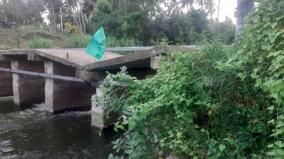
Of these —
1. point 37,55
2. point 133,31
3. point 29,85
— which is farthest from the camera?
point 133,31

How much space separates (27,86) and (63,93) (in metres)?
→ 2.14

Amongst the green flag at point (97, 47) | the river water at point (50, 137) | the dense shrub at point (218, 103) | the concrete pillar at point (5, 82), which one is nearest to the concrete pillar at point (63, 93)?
the river water at point (50, 137)

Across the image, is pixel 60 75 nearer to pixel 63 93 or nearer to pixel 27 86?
pixel 63 93

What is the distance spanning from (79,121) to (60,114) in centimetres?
105

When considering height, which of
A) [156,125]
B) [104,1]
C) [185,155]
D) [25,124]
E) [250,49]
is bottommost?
[25,124]

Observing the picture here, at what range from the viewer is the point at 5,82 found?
13180 mm

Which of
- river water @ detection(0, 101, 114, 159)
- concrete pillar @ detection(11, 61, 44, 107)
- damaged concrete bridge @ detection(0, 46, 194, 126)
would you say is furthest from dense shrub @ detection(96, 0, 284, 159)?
concrete pillar @ detection(11, 61, 44, 107)

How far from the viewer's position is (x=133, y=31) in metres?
22.3

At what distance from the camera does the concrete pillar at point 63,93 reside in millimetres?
9920

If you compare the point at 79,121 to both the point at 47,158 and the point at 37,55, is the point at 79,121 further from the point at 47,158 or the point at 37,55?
the point at 47,158

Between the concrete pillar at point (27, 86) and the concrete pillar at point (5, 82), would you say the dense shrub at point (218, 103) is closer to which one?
the concrete pillar at point (27, 86)

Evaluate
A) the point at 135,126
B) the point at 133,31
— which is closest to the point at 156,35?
the point at 133,31

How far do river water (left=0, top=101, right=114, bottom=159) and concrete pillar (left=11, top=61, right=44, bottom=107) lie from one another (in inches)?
43.9

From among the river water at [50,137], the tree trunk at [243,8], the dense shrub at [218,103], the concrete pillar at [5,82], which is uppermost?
the tree trunk at [243,8]
